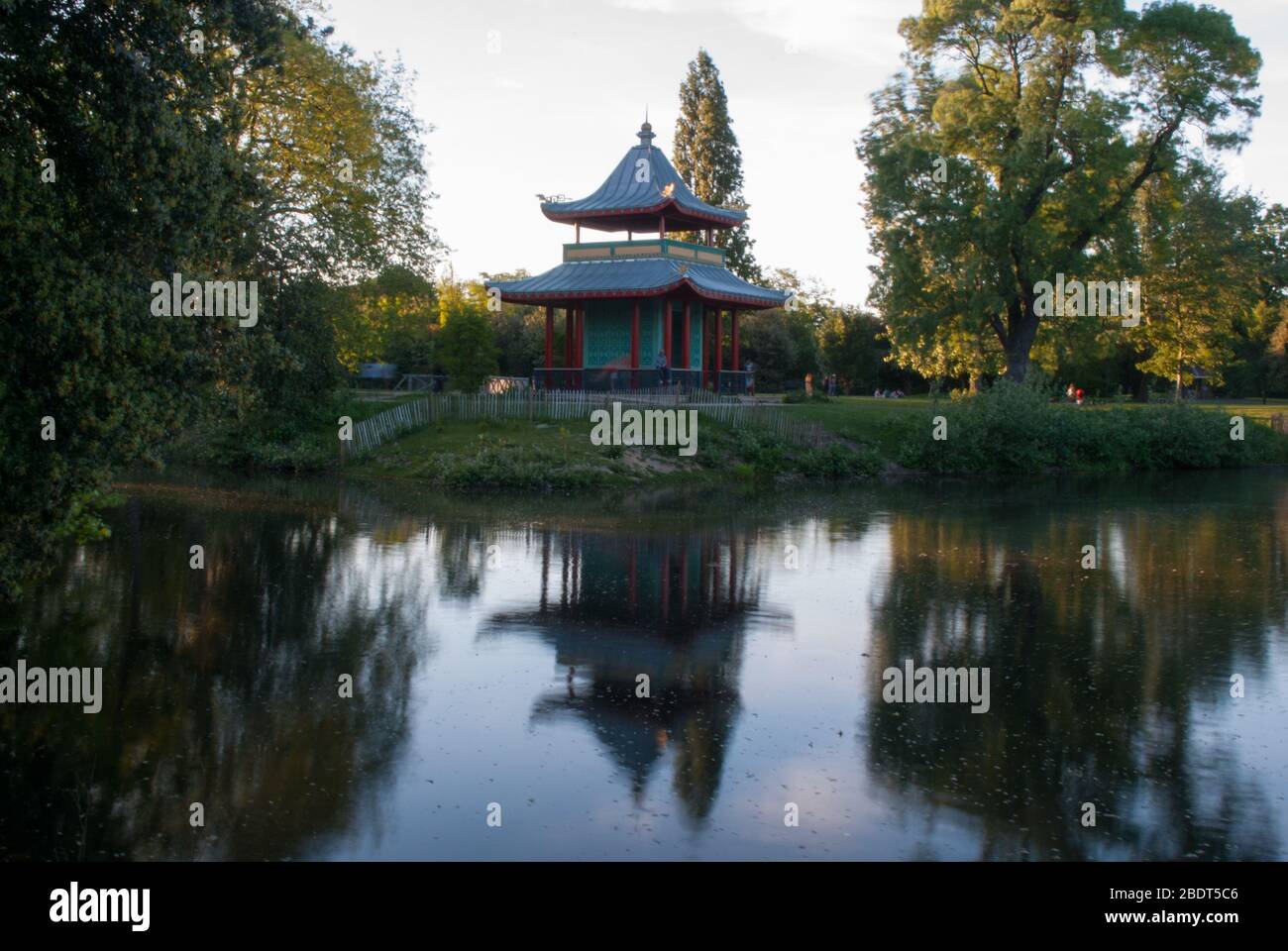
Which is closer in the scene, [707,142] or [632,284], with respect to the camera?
[632,284]

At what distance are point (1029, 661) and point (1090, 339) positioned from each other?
40.2 meters

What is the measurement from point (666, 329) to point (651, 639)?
102 feet

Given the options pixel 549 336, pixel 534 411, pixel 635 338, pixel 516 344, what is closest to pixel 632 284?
pixel 635 338

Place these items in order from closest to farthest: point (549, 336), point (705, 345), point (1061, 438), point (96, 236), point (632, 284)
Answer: point (96, 236), point (632, 284), point (1061, 438), point (549, 336), point (705, 345)

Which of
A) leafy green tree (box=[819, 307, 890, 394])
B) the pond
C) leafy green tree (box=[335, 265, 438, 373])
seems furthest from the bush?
leafy green tree (box=[819, 307, 890, 394])

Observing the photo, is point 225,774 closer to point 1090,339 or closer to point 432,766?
point 432,766

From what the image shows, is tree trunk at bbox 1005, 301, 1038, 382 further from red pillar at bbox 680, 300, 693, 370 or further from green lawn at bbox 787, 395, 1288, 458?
red pillar at bbox 680, 300, 693, 370

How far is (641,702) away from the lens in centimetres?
1191

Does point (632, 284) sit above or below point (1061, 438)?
above

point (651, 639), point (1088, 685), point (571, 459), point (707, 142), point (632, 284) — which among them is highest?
point (707, 142)

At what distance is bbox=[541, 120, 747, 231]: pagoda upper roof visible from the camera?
45.2 m

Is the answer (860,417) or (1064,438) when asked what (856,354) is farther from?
(860,417)

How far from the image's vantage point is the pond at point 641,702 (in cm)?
871
